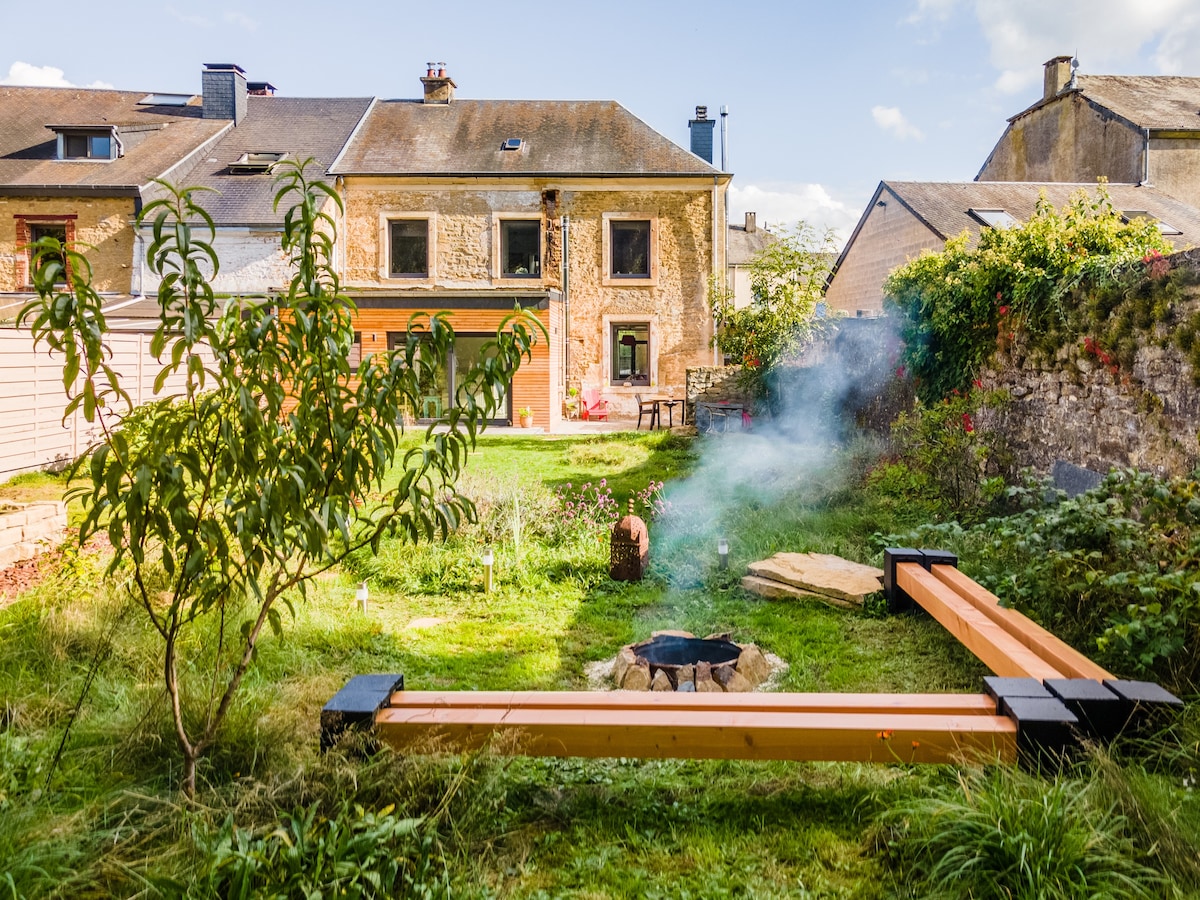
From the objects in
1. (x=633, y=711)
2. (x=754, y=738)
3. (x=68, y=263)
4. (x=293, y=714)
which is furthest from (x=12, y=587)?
(x=754, y=738)

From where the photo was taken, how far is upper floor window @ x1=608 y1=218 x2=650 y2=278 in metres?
22.1

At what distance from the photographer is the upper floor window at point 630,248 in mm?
22062

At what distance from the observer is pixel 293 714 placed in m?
3.59

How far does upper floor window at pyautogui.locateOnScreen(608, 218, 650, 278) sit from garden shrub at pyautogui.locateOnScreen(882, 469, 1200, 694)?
17758 mm

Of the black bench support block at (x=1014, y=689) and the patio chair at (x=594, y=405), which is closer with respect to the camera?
the black bench support block at (x=1014, y=689)

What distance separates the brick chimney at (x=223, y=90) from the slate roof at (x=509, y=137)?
348cm

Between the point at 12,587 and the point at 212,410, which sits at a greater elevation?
the point at 212,410

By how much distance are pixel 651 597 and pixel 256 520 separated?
3.96m

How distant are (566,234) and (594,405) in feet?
14.3

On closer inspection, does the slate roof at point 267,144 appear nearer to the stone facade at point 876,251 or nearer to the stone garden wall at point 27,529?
the stone facade at point 876,251

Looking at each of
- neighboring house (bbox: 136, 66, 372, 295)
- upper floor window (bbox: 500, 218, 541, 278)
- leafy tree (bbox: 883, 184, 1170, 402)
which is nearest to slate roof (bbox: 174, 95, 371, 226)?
neighboring house (bbox: 136, 66, 372, 295)

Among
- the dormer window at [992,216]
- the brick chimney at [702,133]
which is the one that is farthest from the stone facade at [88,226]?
the dormer window at [992,216]

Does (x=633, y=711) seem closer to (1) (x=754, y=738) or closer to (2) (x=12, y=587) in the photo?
(1) (x=754, y=738)

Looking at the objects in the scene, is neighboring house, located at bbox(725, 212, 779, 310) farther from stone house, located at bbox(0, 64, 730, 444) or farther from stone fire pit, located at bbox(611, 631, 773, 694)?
stone fire pit, located at bbox(611, 631, 773, 694)
